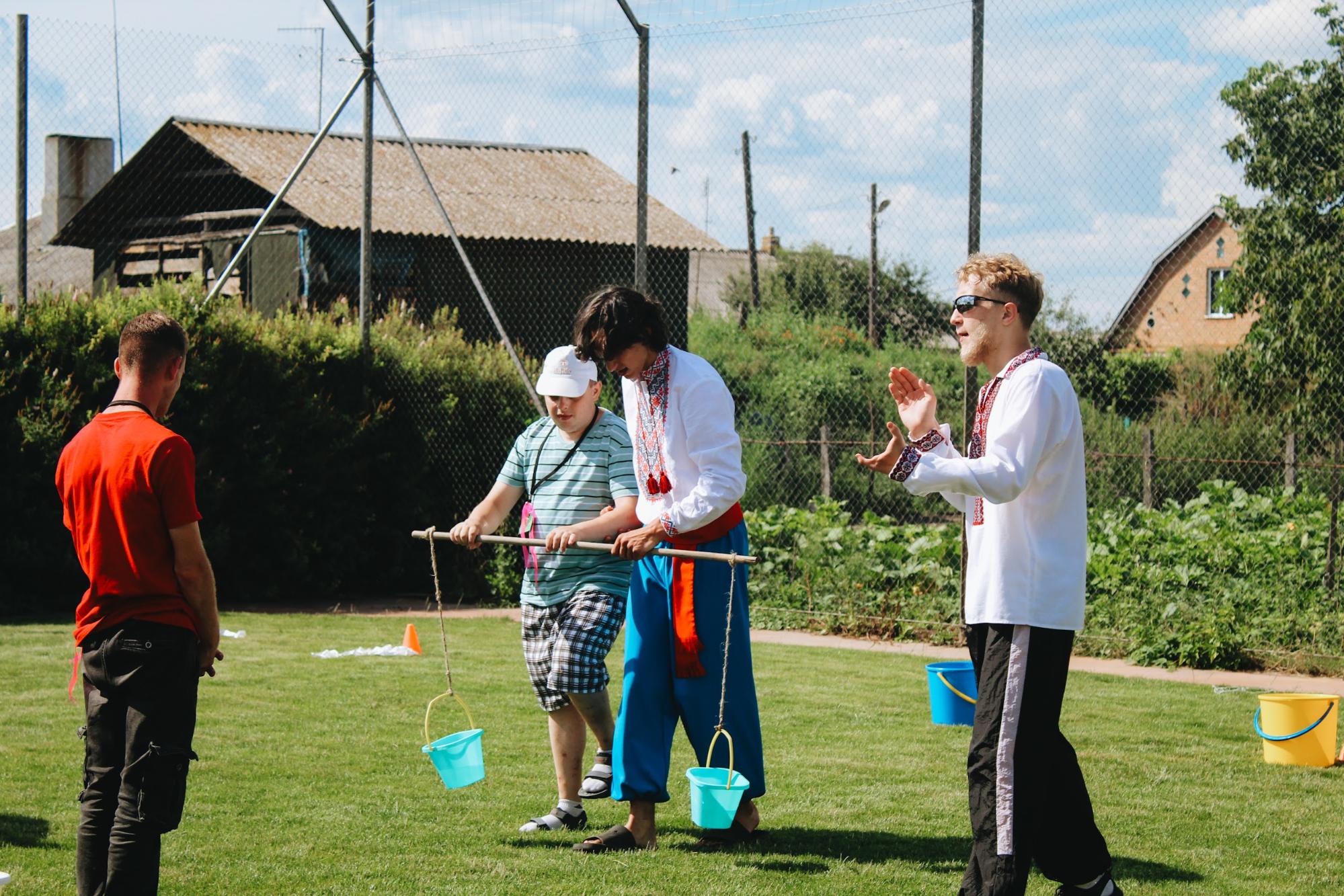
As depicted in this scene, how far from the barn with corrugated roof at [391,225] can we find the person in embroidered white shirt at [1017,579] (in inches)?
406

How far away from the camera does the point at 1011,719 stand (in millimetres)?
3805

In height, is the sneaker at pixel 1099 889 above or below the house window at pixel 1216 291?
below

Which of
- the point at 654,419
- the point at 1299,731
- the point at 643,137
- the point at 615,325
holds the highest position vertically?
the point at 643,137

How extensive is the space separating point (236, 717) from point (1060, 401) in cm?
499

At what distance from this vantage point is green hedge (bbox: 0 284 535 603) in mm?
11016

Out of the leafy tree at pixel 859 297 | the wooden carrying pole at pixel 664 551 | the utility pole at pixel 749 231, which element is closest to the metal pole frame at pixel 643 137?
the utility pole at pixel 749 231

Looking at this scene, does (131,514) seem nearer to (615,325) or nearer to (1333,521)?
(615,325)

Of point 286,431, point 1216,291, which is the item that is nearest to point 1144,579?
point 1216,291

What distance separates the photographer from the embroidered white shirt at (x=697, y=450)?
478 centimetres

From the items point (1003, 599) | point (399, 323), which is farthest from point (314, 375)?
point (1003, 599)

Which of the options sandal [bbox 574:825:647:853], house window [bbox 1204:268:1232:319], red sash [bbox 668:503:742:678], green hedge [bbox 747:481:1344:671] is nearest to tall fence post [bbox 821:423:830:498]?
green hedge [bbox 747:481:1344:671]

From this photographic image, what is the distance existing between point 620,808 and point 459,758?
32.7 inches

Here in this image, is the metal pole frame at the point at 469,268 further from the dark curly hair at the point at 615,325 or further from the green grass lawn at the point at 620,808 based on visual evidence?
the dark curly hair at the point at 615,325

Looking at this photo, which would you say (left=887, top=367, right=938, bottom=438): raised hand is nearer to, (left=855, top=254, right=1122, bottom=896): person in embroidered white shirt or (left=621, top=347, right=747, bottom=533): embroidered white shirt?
(left=855, top=254, right=1122, bottom=896): person in embroidered white shirt
